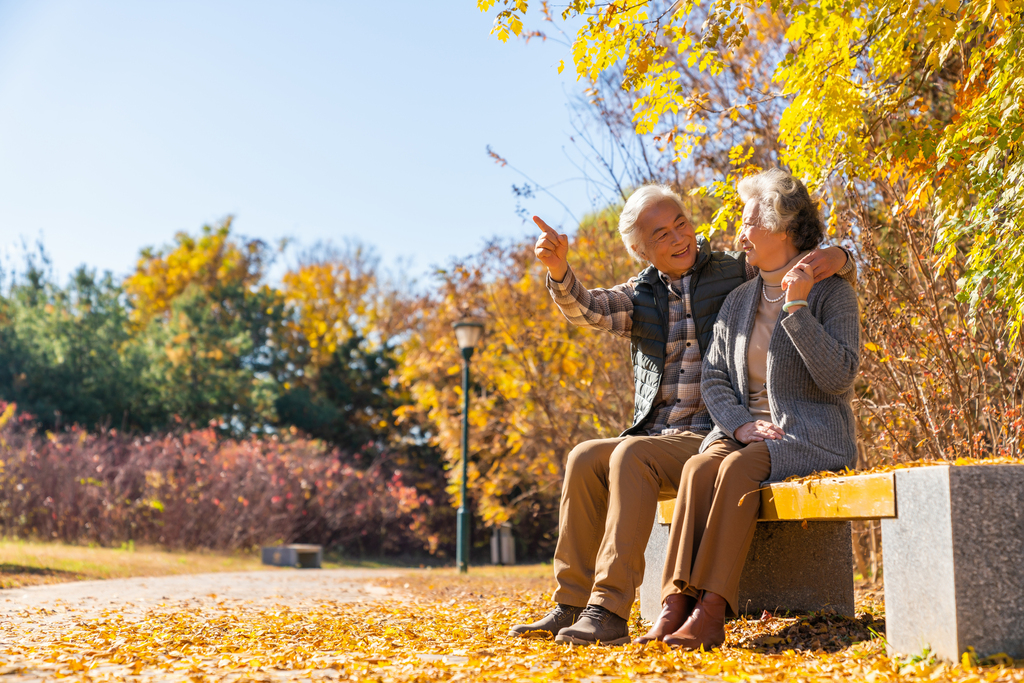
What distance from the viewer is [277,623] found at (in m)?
3.58

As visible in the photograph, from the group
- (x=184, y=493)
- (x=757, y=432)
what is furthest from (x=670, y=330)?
(x=184, y=493)

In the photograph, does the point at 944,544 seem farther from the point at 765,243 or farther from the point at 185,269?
the point at 185,269

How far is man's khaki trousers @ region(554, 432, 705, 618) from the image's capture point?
2715 mm

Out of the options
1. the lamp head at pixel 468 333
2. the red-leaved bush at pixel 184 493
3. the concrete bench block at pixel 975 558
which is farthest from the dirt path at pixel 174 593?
the red-leaved bush at pixel 184 493

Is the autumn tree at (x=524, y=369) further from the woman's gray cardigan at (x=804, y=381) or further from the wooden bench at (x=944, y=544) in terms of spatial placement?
the wooden bench at (x=944, y=544)

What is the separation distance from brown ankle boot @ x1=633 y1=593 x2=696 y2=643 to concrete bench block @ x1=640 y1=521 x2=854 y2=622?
1.72ft

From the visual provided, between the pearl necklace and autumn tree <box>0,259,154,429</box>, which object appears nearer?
the pearl necklace

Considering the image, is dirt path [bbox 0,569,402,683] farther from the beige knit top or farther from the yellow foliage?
the yellow foliage

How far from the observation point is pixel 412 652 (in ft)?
8.77

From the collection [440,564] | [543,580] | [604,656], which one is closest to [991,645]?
[604,656]

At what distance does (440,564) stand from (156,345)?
7.18 m

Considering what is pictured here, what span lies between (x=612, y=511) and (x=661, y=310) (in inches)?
35.9

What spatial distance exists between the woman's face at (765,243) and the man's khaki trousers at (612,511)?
2.26 ft

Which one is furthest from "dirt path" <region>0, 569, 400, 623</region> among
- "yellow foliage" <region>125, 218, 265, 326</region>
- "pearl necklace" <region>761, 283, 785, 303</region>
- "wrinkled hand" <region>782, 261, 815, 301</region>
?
"yellow foliage" <region>125, 218, 265, 326</region>
